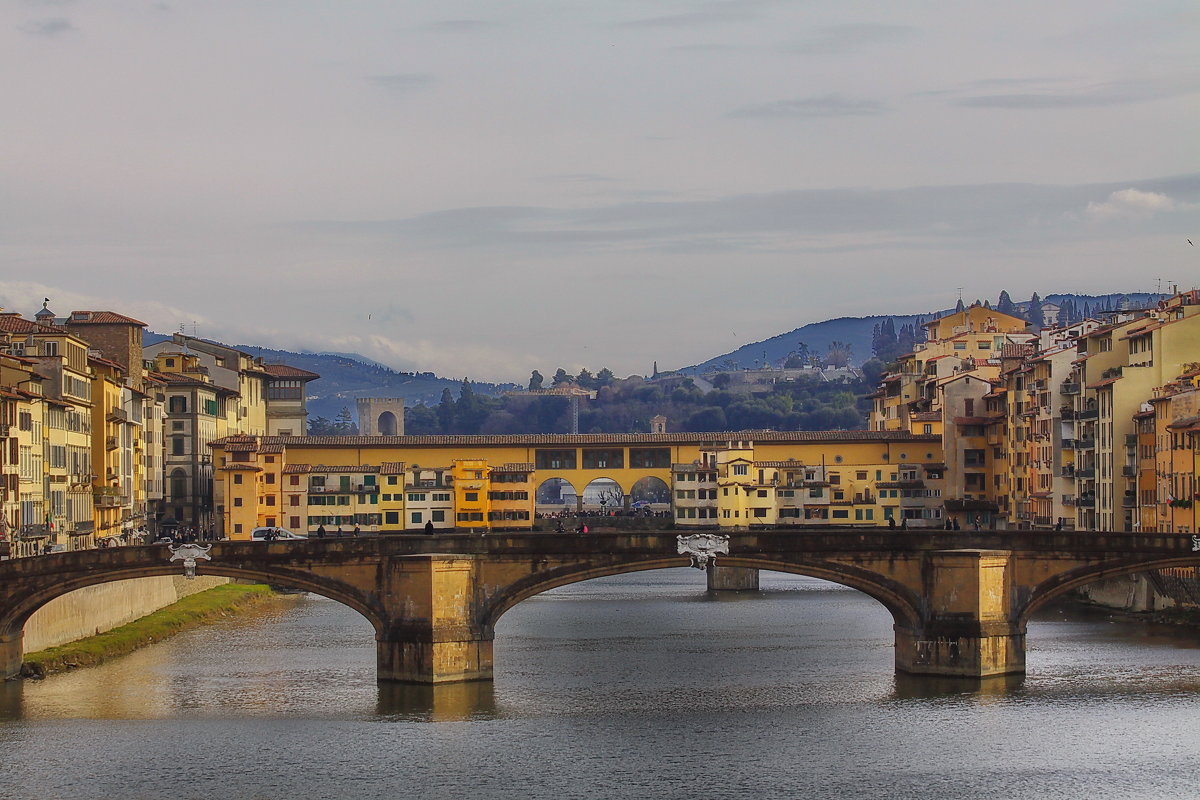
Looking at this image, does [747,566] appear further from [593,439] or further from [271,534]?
[593,439]

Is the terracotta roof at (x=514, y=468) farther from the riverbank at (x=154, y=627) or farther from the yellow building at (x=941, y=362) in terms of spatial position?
the yellow building at (x=941, y=362)

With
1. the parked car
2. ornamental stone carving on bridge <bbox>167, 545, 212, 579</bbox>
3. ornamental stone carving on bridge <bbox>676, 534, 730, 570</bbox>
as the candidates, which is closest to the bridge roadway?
ornamental stone carving on bridge <bbox>167, 545, 212, 579</bbox>

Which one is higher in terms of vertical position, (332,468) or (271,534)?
(332,468)

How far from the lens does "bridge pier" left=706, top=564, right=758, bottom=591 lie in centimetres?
11631

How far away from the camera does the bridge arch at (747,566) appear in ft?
212

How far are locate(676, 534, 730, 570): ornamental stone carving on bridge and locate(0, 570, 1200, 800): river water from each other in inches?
162

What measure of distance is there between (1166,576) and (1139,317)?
901 inches

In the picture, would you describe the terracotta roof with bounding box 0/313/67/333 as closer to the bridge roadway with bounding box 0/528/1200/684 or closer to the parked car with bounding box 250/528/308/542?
the parked car with bounding box 250/528/308/542

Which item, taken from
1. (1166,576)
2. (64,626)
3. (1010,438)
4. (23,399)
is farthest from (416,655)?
(1010,438)

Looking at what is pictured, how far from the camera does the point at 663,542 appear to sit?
64.9 m

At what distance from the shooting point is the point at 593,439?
440 ft

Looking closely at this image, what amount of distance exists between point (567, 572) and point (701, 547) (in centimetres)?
428

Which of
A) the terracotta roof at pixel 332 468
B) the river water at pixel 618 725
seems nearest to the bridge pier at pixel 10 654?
the river water at pixel 618 725

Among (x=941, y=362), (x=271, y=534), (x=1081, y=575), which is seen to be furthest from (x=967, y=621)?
(x=941, y=362)
